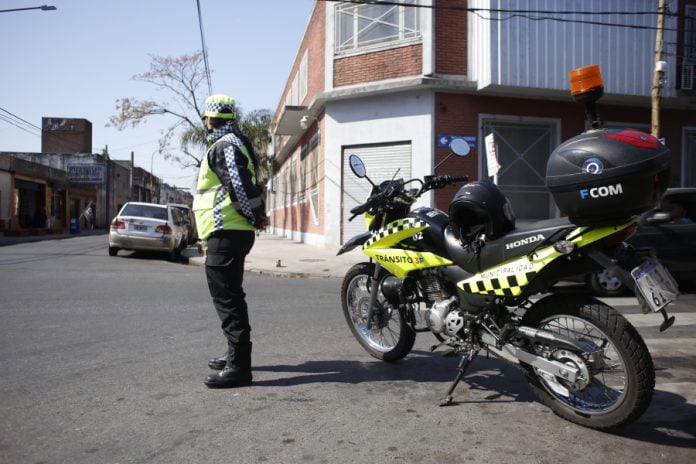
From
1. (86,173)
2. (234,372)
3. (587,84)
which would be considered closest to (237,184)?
(234,372)

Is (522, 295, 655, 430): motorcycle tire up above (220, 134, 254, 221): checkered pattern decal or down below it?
below

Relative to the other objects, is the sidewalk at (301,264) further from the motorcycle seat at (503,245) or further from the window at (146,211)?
the motorcycle seat at (503,245)

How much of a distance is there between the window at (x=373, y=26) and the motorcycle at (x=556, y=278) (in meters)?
12.4

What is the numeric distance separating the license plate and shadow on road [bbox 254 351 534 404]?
3.74 ft

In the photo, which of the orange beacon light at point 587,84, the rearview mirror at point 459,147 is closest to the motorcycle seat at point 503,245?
the orange beacon light at point 587,84

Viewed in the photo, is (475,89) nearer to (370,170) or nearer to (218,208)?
(370,170)

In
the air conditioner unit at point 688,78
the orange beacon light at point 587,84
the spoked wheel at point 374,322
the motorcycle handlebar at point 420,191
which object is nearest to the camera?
the orange beacon light at point 587,84

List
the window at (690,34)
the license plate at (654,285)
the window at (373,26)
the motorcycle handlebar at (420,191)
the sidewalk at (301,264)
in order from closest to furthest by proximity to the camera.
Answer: the license plate at (654,285)
the motorcycle handlebar at (420,191)
the sidewalk at (301,264)
the window at (373,26)
the window at (690,34)

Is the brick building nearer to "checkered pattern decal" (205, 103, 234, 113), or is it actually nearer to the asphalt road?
the asphalt road

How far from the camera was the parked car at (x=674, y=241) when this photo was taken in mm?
7578

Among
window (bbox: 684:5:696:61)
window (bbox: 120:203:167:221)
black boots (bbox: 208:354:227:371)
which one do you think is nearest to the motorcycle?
black boots (bbox: 208:354:227:371)

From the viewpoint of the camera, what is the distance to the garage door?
14.9 m

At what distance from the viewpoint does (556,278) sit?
9.36 ft

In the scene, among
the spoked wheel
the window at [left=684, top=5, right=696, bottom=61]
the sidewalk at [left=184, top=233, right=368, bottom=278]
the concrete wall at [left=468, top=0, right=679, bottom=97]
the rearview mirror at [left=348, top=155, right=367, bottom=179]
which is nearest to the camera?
the spoked wheel
